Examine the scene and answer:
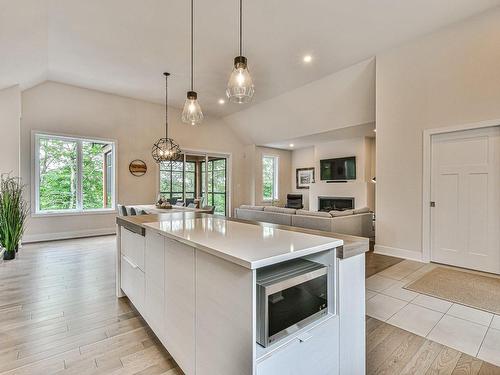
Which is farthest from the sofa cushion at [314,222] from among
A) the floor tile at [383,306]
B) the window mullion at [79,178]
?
the window mullion at [79,178]

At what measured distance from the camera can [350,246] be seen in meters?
1.31

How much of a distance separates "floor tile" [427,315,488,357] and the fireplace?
521 centimetres

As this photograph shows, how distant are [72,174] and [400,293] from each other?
257 inches

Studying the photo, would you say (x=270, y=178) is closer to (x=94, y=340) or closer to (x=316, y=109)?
(x=316, y=109)

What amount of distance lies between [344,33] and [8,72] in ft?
16.9

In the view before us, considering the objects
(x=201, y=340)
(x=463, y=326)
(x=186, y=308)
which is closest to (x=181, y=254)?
(x=186, y=308)

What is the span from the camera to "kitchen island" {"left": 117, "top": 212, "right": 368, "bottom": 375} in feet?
3.39

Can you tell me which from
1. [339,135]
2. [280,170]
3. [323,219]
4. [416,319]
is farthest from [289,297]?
[280,170]

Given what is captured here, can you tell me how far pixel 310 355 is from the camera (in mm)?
1152

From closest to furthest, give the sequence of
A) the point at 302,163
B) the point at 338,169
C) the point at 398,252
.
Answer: the point at 398,252, the point at 338,169, the point at 302,163

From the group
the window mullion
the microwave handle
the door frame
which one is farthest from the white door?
the window mullion

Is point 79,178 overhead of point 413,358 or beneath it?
overhead

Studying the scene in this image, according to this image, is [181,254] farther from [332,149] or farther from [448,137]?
[332,149]

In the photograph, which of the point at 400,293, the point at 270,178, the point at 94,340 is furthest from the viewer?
the point at 270,178
